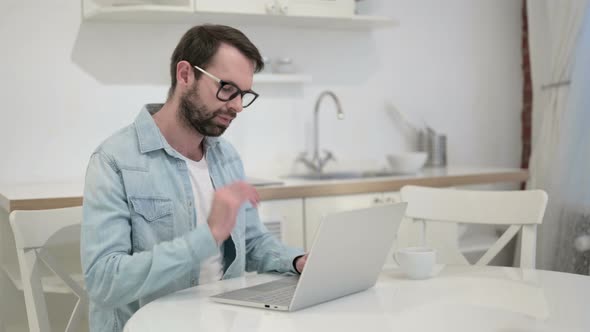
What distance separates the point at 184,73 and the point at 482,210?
101 centimetres

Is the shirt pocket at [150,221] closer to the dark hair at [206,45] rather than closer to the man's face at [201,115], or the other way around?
the man's face at [201,115]

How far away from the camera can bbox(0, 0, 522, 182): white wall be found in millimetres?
3289

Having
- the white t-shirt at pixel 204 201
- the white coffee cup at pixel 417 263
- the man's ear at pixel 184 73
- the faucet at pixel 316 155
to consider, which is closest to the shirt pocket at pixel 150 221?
the white t-shirt at pixel 204 201

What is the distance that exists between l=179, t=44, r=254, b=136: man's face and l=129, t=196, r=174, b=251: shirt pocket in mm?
218

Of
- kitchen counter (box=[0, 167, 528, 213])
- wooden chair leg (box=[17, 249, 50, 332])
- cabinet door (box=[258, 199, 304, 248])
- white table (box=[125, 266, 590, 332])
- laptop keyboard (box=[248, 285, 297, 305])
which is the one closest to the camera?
white table (box=[125, 266, 590, 332])

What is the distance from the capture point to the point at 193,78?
1974 millimetres

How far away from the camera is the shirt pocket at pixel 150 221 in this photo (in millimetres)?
1837

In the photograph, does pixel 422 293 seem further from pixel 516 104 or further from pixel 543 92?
pixel 516 104

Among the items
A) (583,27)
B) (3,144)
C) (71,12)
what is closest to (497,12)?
(583,27)

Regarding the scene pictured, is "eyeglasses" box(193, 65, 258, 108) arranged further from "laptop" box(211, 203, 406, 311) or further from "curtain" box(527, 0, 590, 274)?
"curtain" box(527, 0, 590, 274)

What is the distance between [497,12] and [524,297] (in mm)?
2949

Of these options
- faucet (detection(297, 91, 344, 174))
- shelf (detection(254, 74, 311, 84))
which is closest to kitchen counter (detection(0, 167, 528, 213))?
faucet (detection(297, 91, 344, 174))

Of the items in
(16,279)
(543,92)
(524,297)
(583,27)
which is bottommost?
(16,279)

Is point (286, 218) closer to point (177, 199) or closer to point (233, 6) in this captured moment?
point (233, 6)
